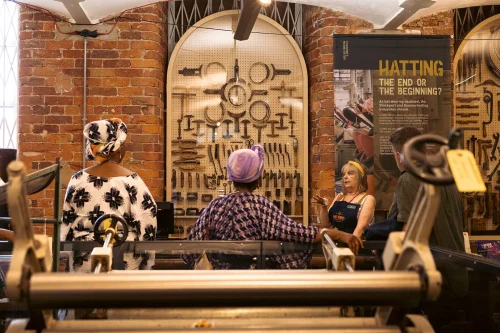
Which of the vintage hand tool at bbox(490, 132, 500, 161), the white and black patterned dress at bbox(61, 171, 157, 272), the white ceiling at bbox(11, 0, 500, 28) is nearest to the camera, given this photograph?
the white and black patterned dress at bbox(61, 171, 157, 272)

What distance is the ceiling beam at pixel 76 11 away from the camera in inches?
174

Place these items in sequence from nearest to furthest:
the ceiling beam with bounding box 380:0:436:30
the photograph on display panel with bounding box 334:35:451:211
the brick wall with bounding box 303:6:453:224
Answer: the ceiling beam with bounding box 380:0:436:30, the photograph on display panel with bounding box 334:35:451:211, the brick wall with bounding box 303:6:453:224

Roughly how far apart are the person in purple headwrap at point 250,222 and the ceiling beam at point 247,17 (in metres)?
1.52

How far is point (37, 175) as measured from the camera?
6.27 ft

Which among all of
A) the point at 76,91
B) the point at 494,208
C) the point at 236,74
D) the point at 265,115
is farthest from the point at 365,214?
the point at 76,91

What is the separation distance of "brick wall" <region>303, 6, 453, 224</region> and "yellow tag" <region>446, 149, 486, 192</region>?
3947 mm

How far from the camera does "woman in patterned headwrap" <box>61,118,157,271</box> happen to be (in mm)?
2809

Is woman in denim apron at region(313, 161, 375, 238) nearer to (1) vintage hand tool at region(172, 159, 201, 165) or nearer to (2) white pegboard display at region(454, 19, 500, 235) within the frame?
(1) vintage hand tool at region(172, 159, 201, 165)

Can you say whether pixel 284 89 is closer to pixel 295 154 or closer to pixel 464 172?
pixel 295 154

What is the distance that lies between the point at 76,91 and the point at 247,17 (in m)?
1.64

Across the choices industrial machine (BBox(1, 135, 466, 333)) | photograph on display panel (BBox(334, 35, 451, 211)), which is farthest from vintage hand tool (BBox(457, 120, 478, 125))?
industrial machine (BBox(1, 135, 466, 333))

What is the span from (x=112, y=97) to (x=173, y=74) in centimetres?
63

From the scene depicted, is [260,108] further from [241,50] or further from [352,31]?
[352,31]

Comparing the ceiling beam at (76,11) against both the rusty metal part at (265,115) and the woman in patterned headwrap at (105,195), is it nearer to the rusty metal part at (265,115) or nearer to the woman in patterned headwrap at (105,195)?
the rusty metal part at (265,115)
